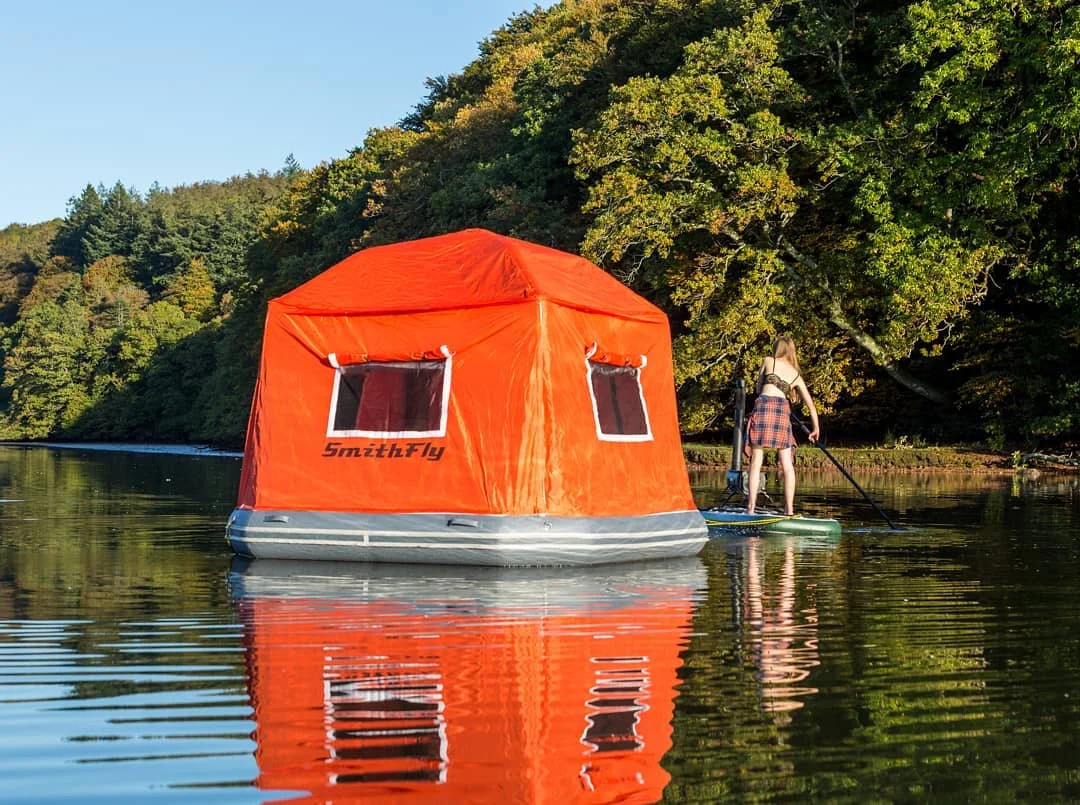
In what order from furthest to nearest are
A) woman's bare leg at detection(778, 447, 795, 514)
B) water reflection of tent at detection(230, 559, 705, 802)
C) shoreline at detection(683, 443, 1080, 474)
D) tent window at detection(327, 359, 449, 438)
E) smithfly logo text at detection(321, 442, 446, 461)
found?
shoreline at detection(683, 443, 1080, 474)
woman's bare leg at detection(778, 447, 795, 514)
tent window at detection(327, 359, 449, 438)
smithfly logo text at detection(321, 442, 446, 461)
water reflection of tent at detection(230, 559, 705, 802)

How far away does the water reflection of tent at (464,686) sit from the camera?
4.54 metres

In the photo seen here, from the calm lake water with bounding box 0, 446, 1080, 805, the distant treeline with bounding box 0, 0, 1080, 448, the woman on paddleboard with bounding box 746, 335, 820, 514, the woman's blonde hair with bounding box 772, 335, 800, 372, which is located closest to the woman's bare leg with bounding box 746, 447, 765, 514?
the woman on paddleboard with bounding box 746, 335, 820, 514

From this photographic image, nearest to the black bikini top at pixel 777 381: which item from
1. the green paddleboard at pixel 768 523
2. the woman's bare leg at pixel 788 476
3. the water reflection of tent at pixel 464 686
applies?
the woman's bare leg at pixel 788 476

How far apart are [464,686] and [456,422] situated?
5516 millimetres

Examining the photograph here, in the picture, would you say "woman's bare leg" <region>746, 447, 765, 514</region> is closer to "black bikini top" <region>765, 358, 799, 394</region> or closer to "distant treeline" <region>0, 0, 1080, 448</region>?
"black bikini top" <region>765, 358, 799, 394</region>

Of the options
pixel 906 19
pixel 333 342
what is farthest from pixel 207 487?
pixel 906 19

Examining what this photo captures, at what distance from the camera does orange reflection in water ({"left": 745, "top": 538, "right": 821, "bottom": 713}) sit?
19.1 ft

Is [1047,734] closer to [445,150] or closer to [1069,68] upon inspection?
[1069,68]

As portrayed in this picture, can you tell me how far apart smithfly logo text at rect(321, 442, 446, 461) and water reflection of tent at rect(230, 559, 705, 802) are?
5.42 feet

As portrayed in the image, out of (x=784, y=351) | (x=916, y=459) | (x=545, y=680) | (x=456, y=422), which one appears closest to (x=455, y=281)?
(x=456, y=422)

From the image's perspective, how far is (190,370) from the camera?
74.8 m

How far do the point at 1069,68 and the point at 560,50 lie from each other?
33041 mm

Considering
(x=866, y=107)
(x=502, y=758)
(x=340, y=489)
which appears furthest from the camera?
(x=866, y=107)

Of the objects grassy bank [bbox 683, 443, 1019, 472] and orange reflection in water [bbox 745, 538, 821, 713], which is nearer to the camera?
orange reflection in water [bbox 745, 538, 821, 713]
